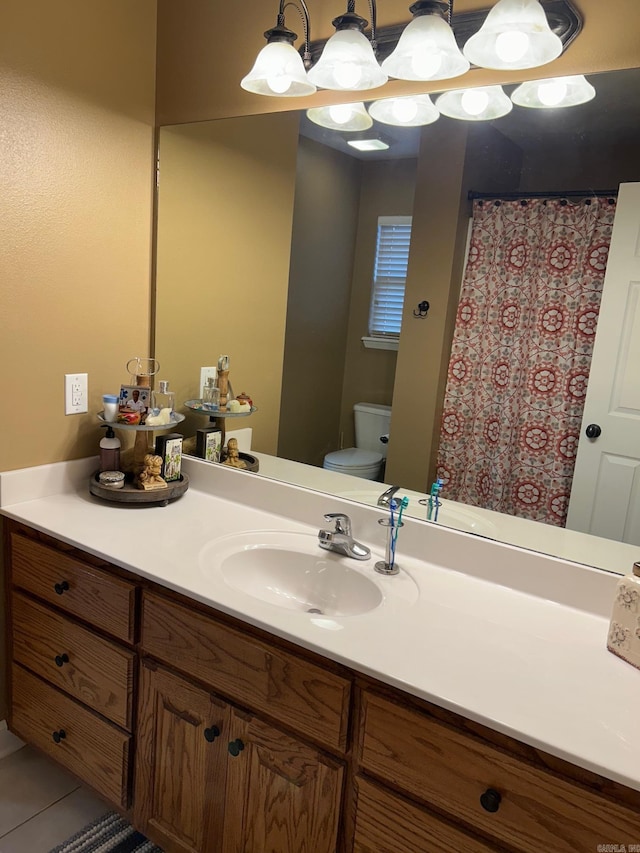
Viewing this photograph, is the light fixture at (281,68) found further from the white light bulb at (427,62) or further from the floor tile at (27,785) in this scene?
the floor tile at (27,785)

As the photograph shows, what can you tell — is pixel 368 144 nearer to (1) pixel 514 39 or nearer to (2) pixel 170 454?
(1) pixel 514 39

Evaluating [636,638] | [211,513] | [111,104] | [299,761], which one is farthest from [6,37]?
[636,638]

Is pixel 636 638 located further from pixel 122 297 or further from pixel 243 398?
pixel 122 297

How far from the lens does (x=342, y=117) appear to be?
1659 millimetres

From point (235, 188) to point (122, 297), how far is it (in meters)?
0.50

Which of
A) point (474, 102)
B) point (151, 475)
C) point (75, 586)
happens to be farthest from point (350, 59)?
point (75, 586)

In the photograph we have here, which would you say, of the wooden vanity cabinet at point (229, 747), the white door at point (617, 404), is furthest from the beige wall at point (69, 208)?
Result: the white door at point (617, 404)

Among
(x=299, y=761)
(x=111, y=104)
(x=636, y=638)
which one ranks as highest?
(x=111, y=104)

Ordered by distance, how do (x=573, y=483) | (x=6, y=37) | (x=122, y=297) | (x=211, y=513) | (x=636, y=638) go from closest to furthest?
(x=636, y=638), (x=573, y=483), (x=6, y=37), (x=211, y=513), (x=122, y=297)

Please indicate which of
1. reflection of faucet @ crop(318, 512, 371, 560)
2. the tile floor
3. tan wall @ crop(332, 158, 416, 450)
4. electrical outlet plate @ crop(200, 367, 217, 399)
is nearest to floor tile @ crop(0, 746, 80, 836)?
the tile floor

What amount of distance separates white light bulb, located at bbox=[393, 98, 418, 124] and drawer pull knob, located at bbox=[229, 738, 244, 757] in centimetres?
150

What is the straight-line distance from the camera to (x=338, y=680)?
114 cm

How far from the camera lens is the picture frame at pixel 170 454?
1894 millimetres

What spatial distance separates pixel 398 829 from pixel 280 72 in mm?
1645
